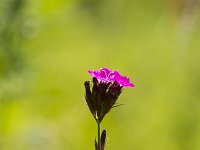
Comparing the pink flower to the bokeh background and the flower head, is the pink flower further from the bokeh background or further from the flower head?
the bokeh background

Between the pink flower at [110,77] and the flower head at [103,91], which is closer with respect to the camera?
the flower head at [103,91]

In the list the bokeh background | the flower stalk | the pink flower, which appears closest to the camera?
the flower stalk

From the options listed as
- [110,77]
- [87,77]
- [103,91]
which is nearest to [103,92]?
[103,91]

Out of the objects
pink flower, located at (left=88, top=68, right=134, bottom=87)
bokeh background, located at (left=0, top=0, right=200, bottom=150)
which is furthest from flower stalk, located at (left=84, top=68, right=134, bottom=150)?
bokeh background, located at (left=0, top=0, right=200, bottom=150)

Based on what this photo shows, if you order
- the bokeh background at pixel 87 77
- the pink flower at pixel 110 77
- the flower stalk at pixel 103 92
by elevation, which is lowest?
the flower stalk at pixel 103 92

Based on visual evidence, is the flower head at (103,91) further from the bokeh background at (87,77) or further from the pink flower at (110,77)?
the bokeh background at (87,77)

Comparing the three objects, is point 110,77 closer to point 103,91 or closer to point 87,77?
point 103,91

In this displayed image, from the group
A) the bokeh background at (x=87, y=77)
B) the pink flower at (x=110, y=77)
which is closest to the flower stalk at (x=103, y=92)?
the pink flower at (x=110, y=77)

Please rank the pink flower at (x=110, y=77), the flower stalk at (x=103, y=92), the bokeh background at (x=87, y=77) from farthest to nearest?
the bokeh background at (x=87, y=77) < the pink flower at (x=110, y=77) < the flower stalk at (x=103, y=92)
